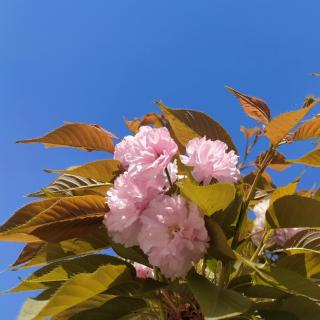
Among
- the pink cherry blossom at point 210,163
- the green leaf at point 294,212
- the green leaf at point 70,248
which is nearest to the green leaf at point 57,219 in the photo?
the green leaf at point 70,248

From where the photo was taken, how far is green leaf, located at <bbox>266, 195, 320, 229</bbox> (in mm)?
911

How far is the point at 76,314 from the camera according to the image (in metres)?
0.94

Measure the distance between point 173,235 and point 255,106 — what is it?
325 millimetres

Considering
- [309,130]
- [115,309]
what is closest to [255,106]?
[309,130]

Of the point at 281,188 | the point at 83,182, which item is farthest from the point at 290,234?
the point at 83,182

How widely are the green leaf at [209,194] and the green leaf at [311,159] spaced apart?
0.62ft

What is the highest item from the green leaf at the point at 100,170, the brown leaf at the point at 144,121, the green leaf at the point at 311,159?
the brown leaf at the point at 144,121

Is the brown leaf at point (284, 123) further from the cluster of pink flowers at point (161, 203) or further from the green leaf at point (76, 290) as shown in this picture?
the green leaf at point (76, 290)

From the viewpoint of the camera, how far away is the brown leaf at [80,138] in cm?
104

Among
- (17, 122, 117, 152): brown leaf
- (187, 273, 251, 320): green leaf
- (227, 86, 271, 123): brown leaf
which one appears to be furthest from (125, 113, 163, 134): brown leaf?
(187, 273, 251, 320): green leaf

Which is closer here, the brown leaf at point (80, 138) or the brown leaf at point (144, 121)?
the brown leaf at point (80, 138)

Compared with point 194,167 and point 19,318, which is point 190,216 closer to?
point 194,167

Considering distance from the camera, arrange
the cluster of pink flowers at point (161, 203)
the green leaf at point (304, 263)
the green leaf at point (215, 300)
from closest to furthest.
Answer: the green leaf at point (215, 300)
the cluster of pink flowers at point (161, 203)
the green leaf at point (304, 263)

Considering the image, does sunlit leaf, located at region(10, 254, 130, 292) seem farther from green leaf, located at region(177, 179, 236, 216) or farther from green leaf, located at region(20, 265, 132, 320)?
green leaf, located at region(177, 179, 236, 216)
